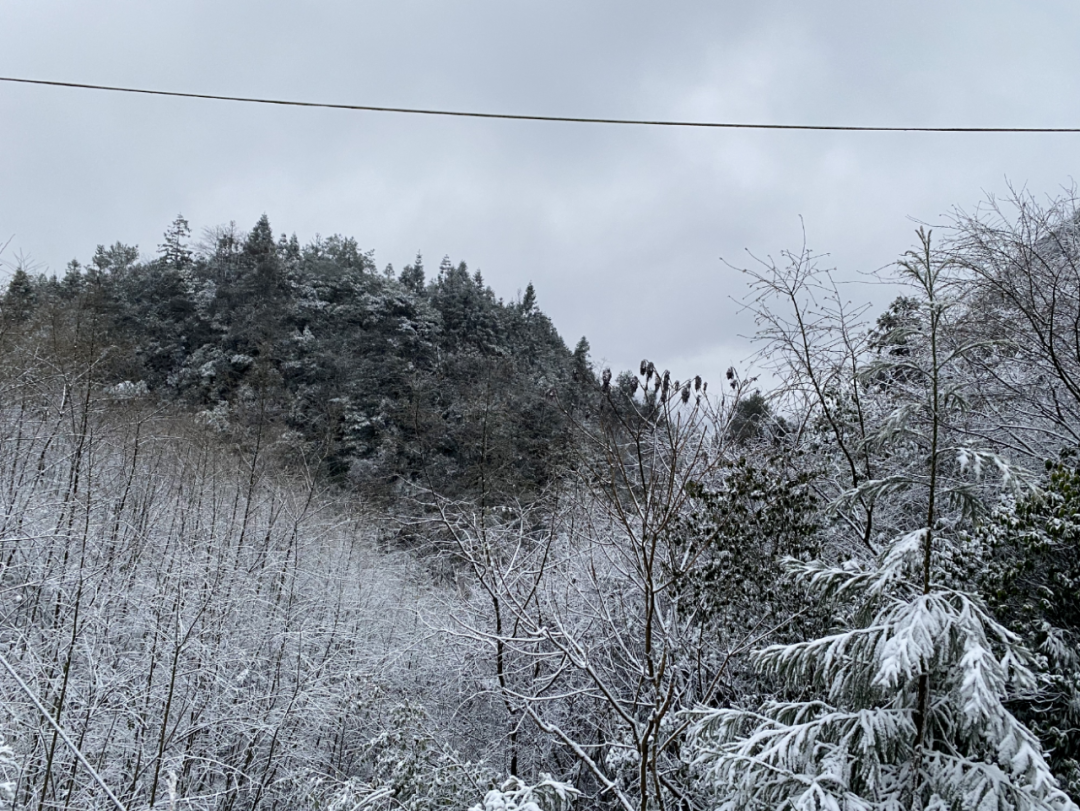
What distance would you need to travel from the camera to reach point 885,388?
544 cm

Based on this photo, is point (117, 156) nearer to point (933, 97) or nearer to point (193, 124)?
point (193, 124)

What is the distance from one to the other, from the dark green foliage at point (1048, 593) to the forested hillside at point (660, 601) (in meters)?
0.02

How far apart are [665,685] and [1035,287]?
378 centimetres

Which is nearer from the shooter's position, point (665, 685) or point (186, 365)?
point (665, 685)

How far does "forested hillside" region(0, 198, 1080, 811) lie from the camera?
7.70 feet

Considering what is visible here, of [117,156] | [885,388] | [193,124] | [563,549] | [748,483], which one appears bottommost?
[563,549]

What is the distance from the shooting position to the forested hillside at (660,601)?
235 cm

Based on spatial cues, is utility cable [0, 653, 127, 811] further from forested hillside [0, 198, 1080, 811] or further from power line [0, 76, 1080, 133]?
power line [0, 76, 1080, 133]

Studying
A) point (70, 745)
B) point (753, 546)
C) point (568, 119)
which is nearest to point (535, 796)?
point (70, 745)

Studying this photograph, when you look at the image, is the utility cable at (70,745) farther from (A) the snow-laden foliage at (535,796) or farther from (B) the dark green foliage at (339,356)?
(B) the dark green foliage at (339,356)

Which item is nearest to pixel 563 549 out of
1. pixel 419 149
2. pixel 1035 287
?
pixel 419 149

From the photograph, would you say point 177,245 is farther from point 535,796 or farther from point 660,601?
point 535,796

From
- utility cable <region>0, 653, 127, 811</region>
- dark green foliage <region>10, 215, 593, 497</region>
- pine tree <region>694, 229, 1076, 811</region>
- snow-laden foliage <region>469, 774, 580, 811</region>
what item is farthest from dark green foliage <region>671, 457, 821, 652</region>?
dark green foliage <region>10, 215, 593, 497</region>

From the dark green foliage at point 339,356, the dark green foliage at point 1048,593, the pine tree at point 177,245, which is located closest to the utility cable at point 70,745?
the dark green foliage at point 1048,593
